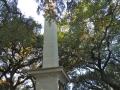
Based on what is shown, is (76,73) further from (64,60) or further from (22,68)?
(22,68)

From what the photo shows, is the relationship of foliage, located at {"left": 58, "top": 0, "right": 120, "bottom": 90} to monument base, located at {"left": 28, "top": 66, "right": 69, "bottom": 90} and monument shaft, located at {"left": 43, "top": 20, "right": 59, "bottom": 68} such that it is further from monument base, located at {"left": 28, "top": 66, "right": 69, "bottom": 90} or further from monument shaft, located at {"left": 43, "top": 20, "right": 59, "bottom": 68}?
monument base, located at {"left": 28, "top": 66, "right": 69, "bottom": 90}

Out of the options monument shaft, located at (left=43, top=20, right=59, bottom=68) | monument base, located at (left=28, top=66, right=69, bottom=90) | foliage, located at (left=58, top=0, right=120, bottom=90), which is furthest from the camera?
foliage, located at (left=58, top=0, right=120, bottom=90)

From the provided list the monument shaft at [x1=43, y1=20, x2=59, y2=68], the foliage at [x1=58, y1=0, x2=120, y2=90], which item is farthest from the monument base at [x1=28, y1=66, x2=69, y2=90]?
the foliage at [x1=58, y1=0, x2=120, y2=90]

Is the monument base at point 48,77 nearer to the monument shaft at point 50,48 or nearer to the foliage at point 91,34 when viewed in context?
the monument shaft at point 50,48

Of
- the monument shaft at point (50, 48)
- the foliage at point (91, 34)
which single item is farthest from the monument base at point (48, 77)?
the foliage at point (91, 34)

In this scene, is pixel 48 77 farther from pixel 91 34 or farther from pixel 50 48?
pixel 91 34

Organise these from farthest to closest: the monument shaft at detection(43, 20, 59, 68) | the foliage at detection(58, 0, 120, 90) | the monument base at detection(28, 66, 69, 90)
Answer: the foliage at detection(58, 0, 120, 90) → the monument shaft at detection(43, 20, 59, 68) → the monument base at detection(28, 66, 69, 90)

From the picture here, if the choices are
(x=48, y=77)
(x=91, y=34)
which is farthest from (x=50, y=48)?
(x=91, y=34)

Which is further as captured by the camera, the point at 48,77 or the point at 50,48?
the point at 50,48

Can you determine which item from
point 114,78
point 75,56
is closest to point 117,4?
point 75,56

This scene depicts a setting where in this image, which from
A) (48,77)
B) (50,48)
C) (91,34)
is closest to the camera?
(48,77)

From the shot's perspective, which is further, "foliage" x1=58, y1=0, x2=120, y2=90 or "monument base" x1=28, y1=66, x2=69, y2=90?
"foliage" x1=58, y1=0, x2=120, y2=90

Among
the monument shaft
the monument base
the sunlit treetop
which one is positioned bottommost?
the monument base

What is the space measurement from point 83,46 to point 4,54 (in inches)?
229
